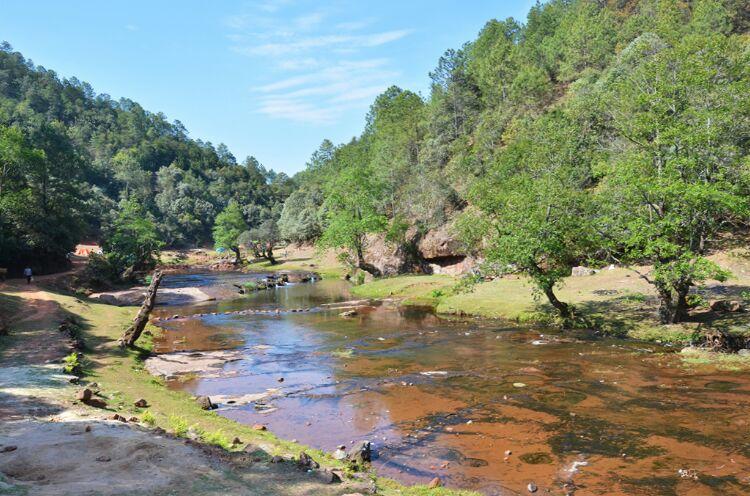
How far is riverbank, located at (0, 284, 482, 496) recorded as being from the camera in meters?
8.82

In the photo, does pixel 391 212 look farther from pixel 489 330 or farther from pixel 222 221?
pixel 489 330

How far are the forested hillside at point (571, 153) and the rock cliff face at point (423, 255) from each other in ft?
5.11

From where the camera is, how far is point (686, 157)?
23922 mm

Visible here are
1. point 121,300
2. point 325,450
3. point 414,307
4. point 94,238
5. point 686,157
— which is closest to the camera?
point 325,450

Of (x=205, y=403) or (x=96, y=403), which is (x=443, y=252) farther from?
(x=96, y=403)

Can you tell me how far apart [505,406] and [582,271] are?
2651 centimetres

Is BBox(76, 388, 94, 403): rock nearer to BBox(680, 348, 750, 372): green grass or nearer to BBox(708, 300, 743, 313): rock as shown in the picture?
BBox(680, 348, 750, 372): green grass

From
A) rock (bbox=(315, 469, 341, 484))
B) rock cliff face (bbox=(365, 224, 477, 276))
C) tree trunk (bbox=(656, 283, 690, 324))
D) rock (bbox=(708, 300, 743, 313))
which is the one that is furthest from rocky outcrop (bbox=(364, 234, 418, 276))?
rock (bbox=(315, 469, 341, 484))

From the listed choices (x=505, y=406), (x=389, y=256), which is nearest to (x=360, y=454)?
(x=505, y=406)

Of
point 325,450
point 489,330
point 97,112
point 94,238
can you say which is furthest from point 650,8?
point 97,112

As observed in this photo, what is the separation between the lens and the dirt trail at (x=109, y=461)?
8.49 meters

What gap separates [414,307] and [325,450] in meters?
26.9

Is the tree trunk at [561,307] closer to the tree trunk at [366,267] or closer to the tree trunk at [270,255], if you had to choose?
the tree trunk at [366,267]

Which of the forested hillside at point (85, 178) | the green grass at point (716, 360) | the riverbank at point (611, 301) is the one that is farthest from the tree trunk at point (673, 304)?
the forested hillside at point (85, 178)
